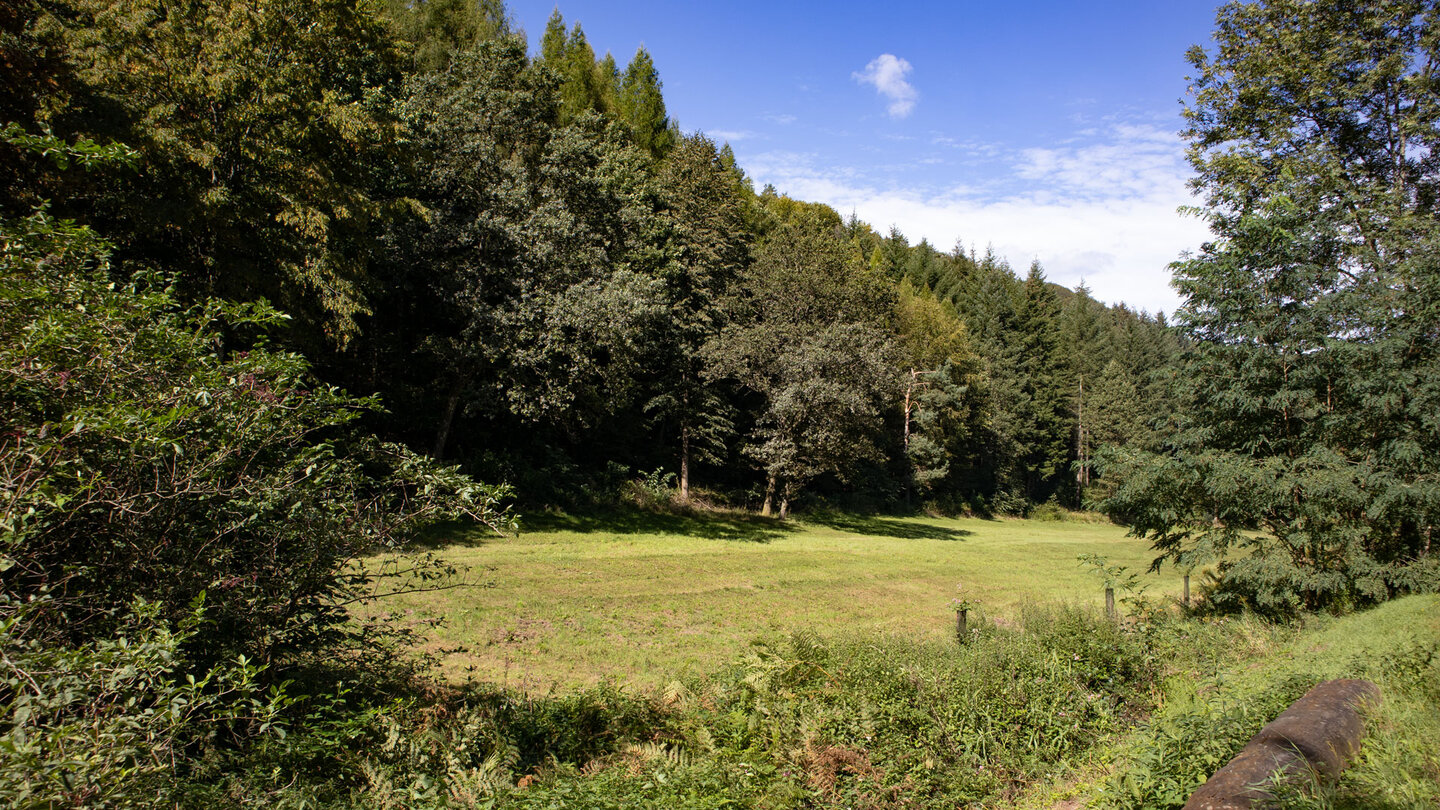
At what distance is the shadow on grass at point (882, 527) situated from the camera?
31781mm

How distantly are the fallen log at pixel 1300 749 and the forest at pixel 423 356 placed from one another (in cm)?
255

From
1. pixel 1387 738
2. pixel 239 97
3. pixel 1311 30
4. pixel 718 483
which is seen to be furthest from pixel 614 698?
pixel 718 483

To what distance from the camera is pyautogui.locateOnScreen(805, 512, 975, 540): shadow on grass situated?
31781 millimetres

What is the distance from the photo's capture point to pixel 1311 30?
1836 centimetres

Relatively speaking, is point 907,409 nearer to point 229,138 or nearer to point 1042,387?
point 1042,387

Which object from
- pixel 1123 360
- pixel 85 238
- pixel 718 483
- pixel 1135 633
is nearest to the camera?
pixel 85 238

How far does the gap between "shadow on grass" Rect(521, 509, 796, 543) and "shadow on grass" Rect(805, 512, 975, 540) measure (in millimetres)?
3417

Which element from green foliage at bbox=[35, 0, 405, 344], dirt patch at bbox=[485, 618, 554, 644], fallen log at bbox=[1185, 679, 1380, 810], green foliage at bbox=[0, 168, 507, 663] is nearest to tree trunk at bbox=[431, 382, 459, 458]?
green foliage at bbox=[35, 0, 405, 344]

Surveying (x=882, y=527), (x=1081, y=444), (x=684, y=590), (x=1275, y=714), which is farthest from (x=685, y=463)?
(x=1081, y=444)

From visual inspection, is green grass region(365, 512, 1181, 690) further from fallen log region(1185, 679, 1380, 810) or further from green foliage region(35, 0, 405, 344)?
green foliage region(35, 0, 405, 344)

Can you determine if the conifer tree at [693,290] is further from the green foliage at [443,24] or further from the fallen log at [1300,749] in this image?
the fallen log at [1300,749]

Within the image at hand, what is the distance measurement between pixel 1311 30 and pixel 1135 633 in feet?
58.1

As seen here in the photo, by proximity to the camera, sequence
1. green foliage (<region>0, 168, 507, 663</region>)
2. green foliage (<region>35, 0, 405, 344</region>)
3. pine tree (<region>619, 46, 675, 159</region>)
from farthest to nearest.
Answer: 1. pine tree (<region>619, 46, 675, 159</region>)
2. green foliage (<region>35, 0, 405, 344</region>)
3. green foliage (<region>0, 168, 507, 663</region>)

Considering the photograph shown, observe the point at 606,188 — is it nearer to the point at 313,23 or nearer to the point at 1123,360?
the point at 313,23
